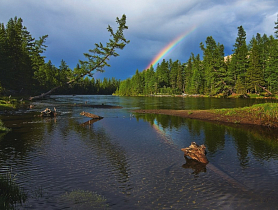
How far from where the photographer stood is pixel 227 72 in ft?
336

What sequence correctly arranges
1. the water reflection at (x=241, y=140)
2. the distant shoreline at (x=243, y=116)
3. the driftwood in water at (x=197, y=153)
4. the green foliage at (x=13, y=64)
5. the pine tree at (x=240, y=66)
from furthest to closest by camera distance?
the pine tree at (x=240, y=66) < the green foliage at (x=13, y=64) < the distant shoreline at (x=243, y=116) < the water reflection at (x=241, y=140) < the driftwood in water at (x=197, y=153)

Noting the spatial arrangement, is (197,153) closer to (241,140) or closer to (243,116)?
(241,140)

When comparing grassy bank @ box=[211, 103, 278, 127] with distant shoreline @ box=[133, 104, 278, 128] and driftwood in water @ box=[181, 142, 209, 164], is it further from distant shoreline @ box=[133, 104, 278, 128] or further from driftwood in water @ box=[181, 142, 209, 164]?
driftwood in water @ box=[181, 142, 209, 164]

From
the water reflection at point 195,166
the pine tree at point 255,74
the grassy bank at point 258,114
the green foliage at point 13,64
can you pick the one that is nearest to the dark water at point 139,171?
the water reflection at point 195,166

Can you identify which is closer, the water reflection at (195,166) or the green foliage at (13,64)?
the water reflection at (195,166)

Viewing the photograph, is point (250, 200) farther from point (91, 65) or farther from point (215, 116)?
point (91, 65)

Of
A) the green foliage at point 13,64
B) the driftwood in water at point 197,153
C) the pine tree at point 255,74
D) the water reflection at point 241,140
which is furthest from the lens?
the pine tree at point 255,74

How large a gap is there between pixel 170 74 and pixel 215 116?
126m

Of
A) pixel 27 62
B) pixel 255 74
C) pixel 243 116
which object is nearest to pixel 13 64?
pixel 27 62

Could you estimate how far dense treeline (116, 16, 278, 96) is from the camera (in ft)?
282

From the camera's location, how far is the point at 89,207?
317 inches

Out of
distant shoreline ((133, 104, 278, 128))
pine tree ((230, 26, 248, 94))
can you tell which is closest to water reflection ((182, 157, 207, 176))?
distant shoreline ((133, 104, 278, 128))

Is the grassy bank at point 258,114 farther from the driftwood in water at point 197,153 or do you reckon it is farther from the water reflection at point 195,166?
the water reflection at point 195,166

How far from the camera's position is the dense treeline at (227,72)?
282 feet
